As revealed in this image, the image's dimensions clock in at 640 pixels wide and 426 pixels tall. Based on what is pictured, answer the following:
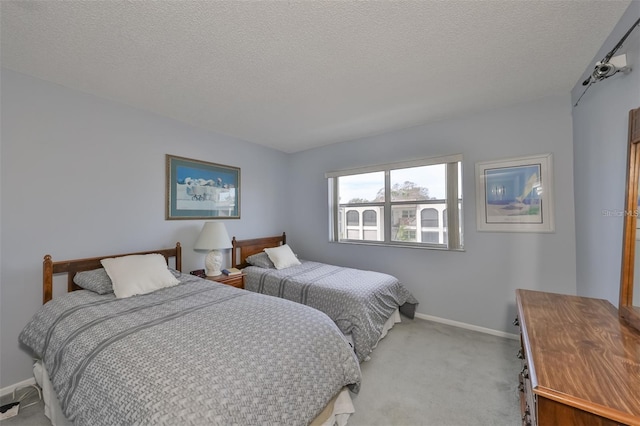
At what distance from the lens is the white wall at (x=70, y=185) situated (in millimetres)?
1942

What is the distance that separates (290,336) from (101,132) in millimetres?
2602

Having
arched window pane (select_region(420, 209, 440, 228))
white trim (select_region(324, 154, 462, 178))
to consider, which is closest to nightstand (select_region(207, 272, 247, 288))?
white trim (select_region(324, 154, 462, 178))

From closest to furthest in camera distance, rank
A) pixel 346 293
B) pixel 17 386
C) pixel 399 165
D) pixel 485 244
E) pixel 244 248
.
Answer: pixel 17 386, pixel 346 293, pixel 485 244, pixel 399 165, pixel 244 248

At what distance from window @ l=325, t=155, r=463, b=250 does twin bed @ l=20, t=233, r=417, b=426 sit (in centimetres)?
131

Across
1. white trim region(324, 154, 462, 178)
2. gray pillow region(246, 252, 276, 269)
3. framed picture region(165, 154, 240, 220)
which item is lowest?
gray pillow region(246, 252, 276, 269)

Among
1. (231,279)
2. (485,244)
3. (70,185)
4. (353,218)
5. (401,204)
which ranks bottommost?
(231,279)

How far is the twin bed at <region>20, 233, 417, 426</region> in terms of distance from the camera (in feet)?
3.38

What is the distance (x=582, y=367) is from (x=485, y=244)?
82.8 inches

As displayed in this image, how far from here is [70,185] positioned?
2207 millimetres

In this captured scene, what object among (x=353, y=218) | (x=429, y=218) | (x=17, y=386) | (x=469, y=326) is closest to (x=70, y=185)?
(x=17, y=386)

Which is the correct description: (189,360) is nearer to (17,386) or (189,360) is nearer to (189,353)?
(189,353)

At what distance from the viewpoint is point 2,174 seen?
1894 millimetres

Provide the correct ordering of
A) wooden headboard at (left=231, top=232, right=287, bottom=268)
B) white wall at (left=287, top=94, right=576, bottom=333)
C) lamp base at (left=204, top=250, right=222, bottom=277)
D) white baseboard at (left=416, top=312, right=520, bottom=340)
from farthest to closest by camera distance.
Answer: wooden headboard at (left=231, top=232, right=287, bottom=268), lamp base at (left=204, top=250, right=222, bottom=277), white baseboard at (left=416, top=312, right=520, bottom=340), white wall at (left=287, top=94, right=576, bottom=333)

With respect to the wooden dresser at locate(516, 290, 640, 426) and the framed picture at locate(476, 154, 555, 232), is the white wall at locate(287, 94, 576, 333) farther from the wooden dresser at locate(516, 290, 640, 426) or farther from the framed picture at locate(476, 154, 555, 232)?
the wooden dresser at locate(516, 290, 640, 426)
